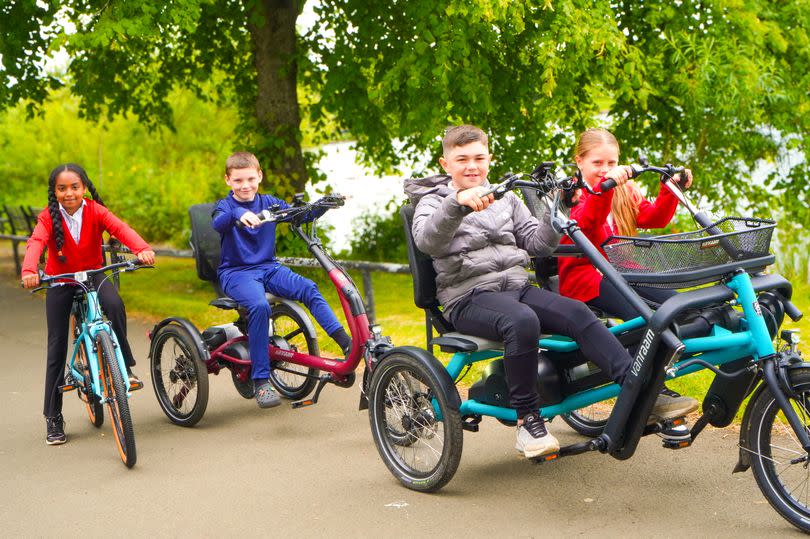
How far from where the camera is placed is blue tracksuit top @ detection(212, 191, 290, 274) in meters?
6.55

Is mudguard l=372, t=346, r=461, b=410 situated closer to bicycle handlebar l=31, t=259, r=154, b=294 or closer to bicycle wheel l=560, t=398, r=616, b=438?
bicycle wheel l=560, t=398, r=616, b=438

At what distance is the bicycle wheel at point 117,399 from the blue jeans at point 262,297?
0.86 meters

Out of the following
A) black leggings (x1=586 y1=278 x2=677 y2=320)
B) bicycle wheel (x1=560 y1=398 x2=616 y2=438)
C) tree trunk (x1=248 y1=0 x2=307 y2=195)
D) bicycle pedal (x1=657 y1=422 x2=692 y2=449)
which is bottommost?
bicycle wheel (x1=560 y1=398 x2=616 y2=438)

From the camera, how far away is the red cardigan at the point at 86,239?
6.37 m

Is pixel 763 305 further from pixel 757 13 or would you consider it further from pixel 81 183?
pixel 757 13

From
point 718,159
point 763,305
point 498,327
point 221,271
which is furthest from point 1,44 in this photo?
point 763,305

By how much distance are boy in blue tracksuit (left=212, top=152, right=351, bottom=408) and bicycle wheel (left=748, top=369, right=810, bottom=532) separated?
2716 millimetres

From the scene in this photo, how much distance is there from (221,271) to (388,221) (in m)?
9.44

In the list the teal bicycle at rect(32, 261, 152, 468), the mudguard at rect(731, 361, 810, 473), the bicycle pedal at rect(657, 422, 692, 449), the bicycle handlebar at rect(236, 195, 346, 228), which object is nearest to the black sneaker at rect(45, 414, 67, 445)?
the teal bicycle at rect(32, 261, 152, 468)

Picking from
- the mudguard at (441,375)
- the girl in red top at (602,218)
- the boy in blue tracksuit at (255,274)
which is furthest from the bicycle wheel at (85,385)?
the girl in red top at (602,218)

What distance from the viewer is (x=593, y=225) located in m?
5.21

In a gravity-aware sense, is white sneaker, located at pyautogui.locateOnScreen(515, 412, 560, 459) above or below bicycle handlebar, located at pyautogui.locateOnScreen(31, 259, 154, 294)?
below

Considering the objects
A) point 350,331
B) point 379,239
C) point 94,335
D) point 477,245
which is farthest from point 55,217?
point 379,239

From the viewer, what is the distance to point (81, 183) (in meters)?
6.44
